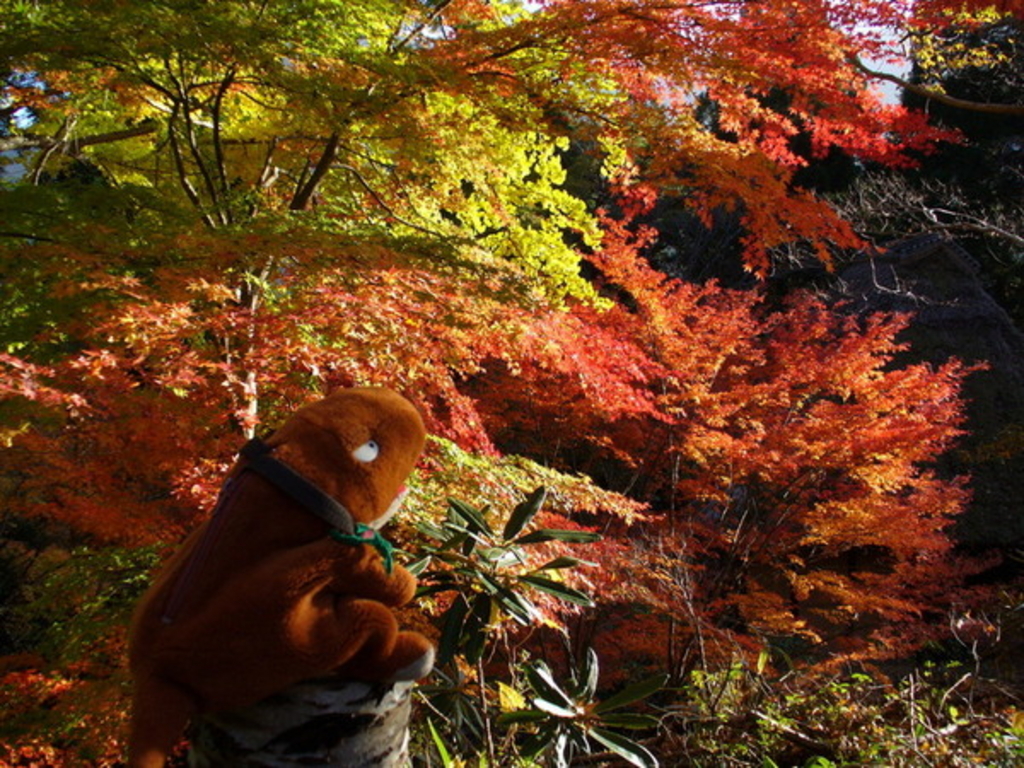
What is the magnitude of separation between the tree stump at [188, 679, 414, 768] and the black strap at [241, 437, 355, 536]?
15.1 inches

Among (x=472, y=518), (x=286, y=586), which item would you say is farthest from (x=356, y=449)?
(x=472, y=518)

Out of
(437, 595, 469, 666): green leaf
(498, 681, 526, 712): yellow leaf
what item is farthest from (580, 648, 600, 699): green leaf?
(437, 595, 469, 666): green leaf

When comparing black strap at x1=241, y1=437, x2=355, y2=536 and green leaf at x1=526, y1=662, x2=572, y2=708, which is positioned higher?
black strap at x1=241, y1=437, x2=355, y2=536

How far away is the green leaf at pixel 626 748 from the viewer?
214 cm

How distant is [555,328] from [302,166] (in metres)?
3.90

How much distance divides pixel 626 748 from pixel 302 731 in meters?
1.27

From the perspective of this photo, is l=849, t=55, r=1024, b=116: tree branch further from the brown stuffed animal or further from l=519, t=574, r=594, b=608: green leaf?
the brown stuffed animal

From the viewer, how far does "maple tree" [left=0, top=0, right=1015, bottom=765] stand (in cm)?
357

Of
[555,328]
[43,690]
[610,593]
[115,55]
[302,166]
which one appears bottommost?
[610,593]

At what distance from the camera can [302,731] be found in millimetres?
1452

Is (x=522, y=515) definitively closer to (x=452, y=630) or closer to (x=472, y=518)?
(x=472, y=518)

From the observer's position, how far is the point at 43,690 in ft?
13.5

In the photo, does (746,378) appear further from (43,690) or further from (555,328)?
(43,690)

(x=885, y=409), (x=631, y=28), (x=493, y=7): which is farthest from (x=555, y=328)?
(x=885, y=409)
